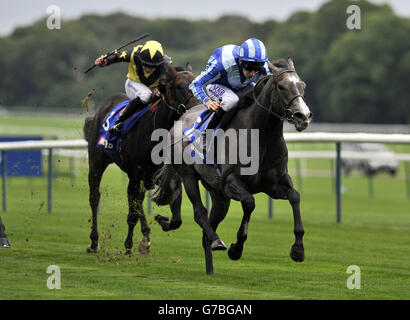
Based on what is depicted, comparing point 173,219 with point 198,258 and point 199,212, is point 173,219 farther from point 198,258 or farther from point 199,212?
point 199,212

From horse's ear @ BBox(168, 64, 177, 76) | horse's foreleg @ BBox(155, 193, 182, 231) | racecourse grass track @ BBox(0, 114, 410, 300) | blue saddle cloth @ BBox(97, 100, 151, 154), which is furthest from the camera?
blue saddle cloth @ BBox(97, 100, 151, 154)

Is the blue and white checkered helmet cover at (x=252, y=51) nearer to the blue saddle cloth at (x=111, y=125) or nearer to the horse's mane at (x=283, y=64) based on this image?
the horse's mane at (x=283, y=64)

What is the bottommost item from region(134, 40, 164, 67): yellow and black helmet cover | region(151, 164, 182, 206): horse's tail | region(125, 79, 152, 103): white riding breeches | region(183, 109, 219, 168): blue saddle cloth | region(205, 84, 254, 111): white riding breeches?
region(151, 164, 182, 206): horse's tail

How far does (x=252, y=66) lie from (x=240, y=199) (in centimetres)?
113

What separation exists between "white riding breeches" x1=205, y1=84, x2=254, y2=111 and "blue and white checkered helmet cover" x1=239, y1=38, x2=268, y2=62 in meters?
0.40

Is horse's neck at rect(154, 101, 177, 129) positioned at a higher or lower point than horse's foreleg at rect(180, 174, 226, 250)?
higher

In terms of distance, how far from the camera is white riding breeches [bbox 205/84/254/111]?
8602 millimetres

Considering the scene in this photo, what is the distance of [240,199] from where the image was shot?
828 cm

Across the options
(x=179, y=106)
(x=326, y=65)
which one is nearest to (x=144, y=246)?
(x=179, y=106)

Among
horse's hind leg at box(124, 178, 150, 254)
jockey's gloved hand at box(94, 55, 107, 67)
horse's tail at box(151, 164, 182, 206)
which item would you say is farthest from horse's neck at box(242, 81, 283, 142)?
jockey's gloved hand at box(94, 55, 107, 67)

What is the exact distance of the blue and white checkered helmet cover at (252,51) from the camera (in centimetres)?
837

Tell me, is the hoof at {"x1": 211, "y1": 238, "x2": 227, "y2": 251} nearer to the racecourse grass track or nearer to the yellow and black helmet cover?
the racecourse grass track
